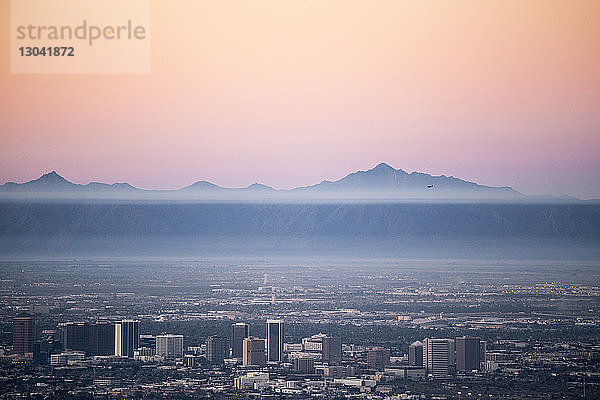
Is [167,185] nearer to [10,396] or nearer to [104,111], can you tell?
[104,111]

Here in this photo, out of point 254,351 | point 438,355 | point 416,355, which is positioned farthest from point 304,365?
point 438,355

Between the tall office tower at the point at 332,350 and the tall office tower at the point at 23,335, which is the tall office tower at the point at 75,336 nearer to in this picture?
the tall office tower at the point at 23,335

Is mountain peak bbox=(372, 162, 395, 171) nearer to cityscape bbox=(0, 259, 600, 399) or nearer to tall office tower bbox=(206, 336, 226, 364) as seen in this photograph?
cityscape bbox=(0, 259, 600, 399)

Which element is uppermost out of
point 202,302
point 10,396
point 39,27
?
point 39,27

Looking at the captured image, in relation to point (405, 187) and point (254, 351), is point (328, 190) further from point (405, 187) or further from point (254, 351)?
point (254, 351)

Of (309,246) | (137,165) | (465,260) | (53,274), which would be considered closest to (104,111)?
(137,165)

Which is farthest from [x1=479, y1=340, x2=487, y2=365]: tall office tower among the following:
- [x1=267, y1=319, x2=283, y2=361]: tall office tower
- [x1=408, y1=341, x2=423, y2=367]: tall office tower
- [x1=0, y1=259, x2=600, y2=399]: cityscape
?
[x1=267, y1=319, x2=283, y2=361]: tall office tower
